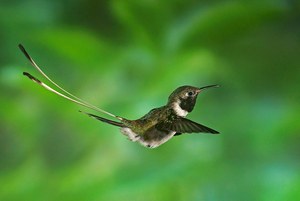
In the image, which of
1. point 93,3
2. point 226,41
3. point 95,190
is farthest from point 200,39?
point 95,190

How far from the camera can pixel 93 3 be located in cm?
151

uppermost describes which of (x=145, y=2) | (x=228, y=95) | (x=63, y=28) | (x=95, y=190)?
(x=145, y=2)

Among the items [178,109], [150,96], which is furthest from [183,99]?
[150,96]

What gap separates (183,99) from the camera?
1.36 metres

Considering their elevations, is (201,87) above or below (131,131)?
above

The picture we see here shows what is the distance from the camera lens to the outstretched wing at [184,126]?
1.19m

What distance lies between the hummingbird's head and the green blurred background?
0.08m

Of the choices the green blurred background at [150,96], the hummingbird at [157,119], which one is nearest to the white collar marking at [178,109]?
the hummingbird at [157,119]

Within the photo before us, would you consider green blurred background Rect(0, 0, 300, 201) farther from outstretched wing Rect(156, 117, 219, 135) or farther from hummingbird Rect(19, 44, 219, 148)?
outstretched wing Rect(156, 117, 219, 135)

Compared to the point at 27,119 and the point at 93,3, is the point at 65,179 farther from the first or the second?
the point at 93,3

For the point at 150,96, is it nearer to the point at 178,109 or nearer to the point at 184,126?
the point at 178,109

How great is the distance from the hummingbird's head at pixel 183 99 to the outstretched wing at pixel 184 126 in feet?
0.22

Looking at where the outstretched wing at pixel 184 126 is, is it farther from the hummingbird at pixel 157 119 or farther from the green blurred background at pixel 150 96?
the green blurred background at pixel 150 96

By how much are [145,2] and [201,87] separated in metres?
0.31
